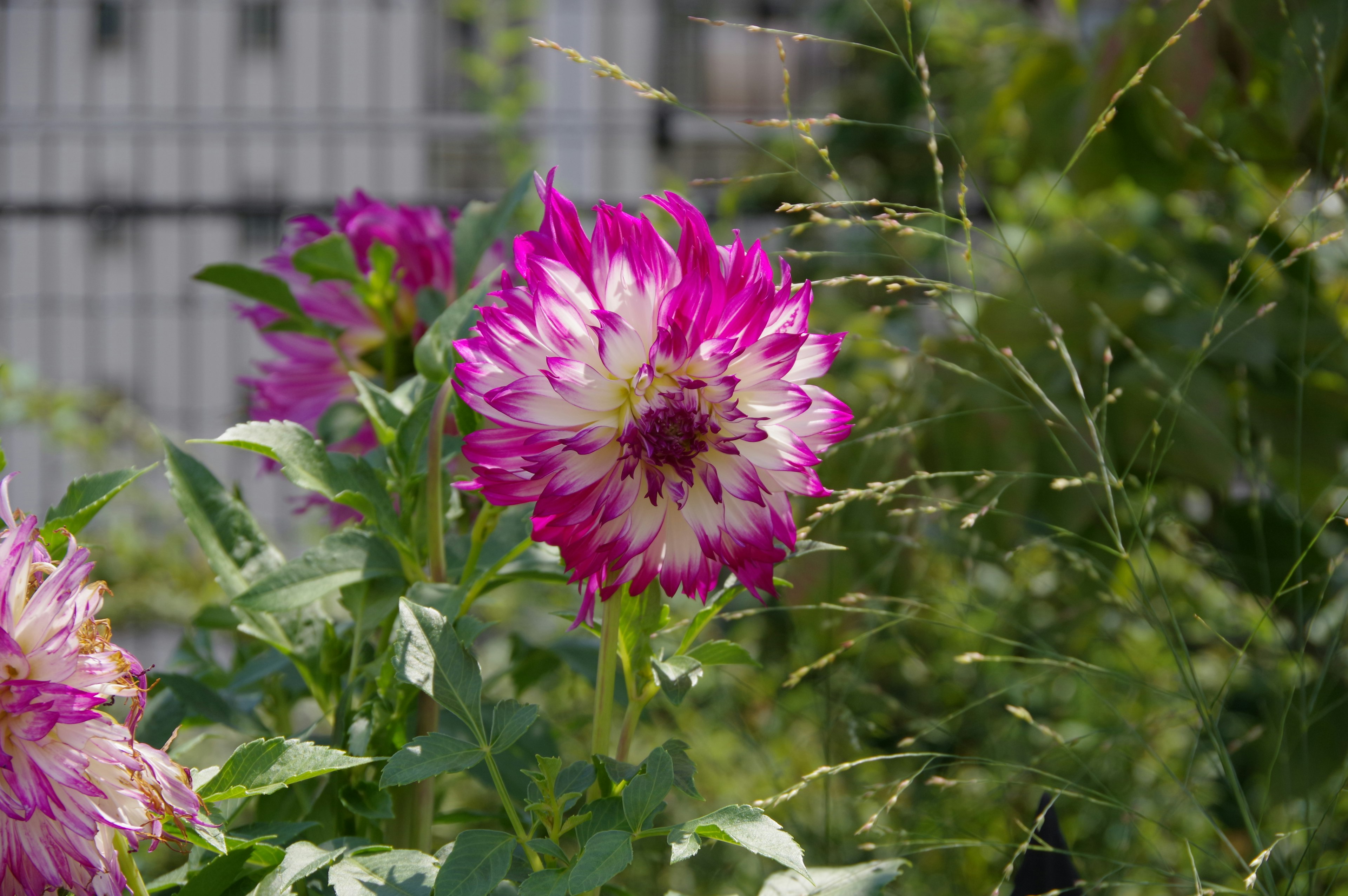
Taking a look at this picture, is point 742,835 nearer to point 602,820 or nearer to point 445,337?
point 602,820

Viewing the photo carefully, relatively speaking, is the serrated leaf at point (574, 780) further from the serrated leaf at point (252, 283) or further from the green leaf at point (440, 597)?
the serrated leaf at point (252, 283)

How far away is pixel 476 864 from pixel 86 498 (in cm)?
18

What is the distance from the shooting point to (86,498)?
0.36 m

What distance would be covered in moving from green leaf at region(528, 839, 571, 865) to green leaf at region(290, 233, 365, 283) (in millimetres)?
263

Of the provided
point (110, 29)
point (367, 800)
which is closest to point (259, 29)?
point (110, 29)

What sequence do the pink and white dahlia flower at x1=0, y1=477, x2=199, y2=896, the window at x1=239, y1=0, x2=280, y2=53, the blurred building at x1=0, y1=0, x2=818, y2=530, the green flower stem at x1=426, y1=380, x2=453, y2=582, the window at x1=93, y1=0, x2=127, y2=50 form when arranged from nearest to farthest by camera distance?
the pink and white dahlia flower at x1=0, y1=477, x2=199, y2=896 → the green flower stem at x1=426, y1=380, x2=453, y2=582 → the blurred building at x1=0, y1=0, x2=818, y2=530 → the window at x1=239, y1=0, x2=280, y2=53 → the window at x1=93, y1=0, x2=127, y2=50

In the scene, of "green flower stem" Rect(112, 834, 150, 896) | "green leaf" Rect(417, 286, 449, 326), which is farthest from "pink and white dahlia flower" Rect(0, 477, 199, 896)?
"green leaf" Rect(417, 286, 449, 326)

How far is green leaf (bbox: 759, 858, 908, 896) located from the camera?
360mm

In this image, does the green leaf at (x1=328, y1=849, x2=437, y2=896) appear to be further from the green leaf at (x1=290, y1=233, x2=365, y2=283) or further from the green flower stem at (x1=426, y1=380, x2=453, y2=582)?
the green leaf at (x1=290, y1=233, x2=365, y2=283)

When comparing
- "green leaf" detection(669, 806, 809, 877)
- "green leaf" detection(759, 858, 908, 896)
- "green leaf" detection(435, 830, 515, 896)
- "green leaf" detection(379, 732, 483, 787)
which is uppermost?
"green leaf" detection(379, 732, 483, 787)

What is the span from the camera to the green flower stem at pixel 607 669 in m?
0.34

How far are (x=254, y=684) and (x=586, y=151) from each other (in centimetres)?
384

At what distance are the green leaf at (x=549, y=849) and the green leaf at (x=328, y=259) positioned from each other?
0.86 ft

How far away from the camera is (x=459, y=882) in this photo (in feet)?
0.98
